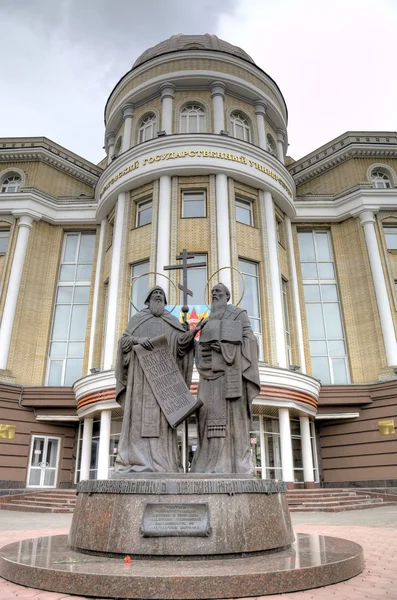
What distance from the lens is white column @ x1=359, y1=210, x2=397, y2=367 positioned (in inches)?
752

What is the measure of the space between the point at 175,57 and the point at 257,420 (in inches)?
700

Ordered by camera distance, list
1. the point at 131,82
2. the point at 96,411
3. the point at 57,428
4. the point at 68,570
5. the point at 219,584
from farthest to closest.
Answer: the point at 131,82, the point at 57,428, the point at 96,411, the point at 68,570, the point at 219,584

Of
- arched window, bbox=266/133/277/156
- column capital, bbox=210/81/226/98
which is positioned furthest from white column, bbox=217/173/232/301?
arched window, bbox=266/133/277/156

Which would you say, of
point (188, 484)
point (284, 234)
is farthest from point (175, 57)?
point (188, 484)

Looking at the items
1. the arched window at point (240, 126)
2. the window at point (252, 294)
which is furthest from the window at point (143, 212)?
the arched window at point (240, 126)

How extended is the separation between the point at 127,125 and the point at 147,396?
20.3 m

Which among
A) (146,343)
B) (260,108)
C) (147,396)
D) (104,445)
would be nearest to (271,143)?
(260,108)

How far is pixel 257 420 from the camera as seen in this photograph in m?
17.4

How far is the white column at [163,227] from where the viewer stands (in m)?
17.7

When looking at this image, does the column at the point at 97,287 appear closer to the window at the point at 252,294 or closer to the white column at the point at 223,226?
the white column at the point at 223,226

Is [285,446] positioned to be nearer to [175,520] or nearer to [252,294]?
[252,294]

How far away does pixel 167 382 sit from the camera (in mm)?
5488

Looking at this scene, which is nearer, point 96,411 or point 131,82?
point 96,411

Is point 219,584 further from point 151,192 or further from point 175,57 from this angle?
point 175,57
